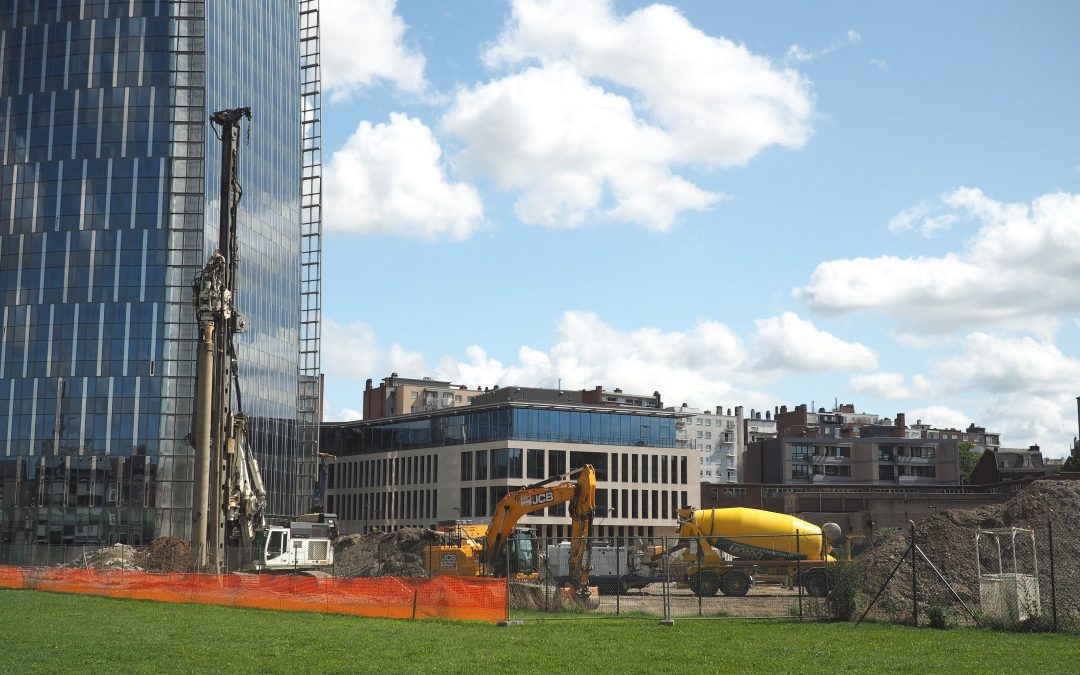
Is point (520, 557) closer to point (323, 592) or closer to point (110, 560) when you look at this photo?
point (323, 592)

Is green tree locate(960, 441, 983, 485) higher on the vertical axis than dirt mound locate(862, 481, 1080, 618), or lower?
higher

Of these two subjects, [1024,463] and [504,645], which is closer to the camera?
[504,645]

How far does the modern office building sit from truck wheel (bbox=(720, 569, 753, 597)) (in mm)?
60450

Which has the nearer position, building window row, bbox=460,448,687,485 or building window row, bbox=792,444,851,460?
building window row, bbox=460,448,687,485

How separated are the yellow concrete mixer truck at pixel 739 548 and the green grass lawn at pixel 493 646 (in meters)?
16.1

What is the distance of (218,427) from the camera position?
4691 centimetres

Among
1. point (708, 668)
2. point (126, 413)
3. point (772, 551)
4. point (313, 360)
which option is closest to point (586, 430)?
point (313, 360)

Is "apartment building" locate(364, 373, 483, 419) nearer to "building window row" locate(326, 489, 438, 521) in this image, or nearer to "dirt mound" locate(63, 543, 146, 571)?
"building window row" locate(326, 489, 438, 521)

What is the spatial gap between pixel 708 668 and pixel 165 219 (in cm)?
8726

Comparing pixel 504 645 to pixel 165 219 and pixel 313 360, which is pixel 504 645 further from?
pixel 313 360

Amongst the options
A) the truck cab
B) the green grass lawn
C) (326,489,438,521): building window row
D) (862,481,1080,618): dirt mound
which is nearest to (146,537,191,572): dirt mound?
the truck cab

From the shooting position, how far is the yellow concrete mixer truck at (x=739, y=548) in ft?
163

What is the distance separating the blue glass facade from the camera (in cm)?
11562

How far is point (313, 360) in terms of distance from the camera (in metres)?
121
